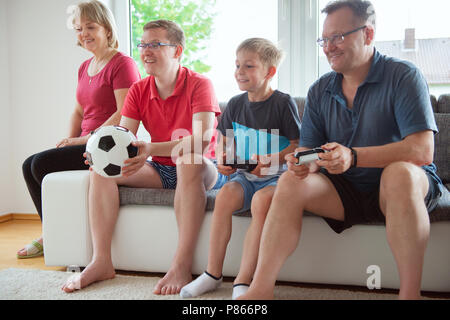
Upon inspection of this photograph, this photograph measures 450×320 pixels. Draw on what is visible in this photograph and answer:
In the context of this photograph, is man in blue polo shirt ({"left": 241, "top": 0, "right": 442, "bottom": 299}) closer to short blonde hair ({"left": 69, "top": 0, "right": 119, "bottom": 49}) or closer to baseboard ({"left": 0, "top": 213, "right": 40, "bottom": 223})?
short blonde hair ({"left": 69, "top": 0, "right": 119, "bottom": 49})

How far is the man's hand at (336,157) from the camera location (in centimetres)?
123

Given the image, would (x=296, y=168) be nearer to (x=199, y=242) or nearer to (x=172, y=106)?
(x=199, y=242)

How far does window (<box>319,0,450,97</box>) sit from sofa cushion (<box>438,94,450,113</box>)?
46 cm

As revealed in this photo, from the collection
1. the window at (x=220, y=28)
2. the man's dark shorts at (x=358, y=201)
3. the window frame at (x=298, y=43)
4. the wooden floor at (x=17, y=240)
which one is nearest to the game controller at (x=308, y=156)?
the man's dark shorts at (x=358, y=201)

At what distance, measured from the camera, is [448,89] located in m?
2.42

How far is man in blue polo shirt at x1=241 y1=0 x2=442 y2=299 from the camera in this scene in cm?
121

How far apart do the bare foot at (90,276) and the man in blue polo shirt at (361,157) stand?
70 centimetres

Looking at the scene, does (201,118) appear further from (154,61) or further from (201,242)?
(201,242)

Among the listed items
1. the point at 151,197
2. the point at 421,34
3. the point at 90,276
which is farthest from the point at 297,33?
the point at 90,276

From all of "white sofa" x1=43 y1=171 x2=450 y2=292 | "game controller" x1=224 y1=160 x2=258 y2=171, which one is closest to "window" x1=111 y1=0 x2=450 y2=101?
"game controller" x1=224 y1=160 x2=258 y2=171

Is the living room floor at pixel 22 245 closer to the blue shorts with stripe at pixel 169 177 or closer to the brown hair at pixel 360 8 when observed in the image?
the blue shorts with stripe at pixel 169 177

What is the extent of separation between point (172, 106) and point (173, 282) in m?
0.72

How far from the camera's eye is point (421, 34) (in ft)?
8.09

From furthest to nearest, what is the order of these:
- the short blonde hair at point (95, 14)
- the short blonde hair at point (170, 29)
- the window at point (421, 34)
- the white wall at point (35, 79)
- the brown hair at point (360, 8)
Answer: the white wall at point (35, 79), the window at point (421, 34), the short blonde hair at point (95, 14), the short blonde hair at point (170, 29), the brown hair at point (360, 8)
